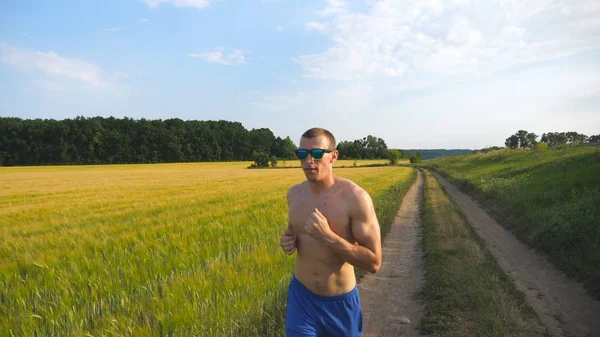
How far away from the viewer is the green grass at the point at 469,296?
480 centimetres

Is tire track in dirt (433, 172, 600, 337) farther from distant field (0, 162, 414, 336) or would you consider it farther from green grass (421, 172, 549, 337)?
distant field (0, 162, 414, 336)

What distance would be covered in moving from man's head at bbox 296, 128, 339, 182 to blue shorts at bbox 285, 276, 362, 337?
908mm

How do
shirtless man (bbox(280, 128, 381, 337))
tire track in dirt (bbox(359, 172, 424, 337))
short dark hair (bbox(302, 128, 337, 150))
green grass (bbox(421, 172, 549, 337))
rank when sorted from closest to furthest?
1. shirtless man (bbox(280, 128, 381, 337))
2. short dark hair (bbox(302, 128, 337, 150))
3. green grass (bbox(421, 172, 549, 337))
4. tire track in dirt (bbox(359, 172, 424, 337))

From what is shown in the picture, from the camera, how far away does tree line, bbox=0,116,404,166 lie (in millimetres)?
81562

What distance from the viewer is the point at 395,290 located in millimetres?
6438

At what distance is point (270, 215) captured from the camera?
10.8m

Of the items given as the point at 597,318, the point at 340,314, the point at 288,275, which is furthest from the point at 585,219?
the point at 340,314

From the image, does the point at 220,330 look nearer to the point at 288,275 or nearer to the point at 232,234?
the point at 288,275

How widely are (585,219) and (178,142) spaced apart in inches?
4090

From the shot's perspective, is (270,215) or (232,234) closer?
(232,234)

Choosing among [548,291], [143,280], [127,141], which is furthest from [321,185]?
[127,141]

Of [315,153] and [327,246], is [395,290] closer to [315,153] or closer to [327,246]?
[327,246]

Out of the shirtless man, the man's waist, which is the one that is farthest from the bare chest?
the man's waist

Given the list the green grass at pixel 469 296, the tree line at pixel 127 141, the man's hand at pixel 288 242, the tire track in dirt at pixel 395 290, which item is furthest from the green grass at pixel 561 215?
the tree line at pixel 127 141
